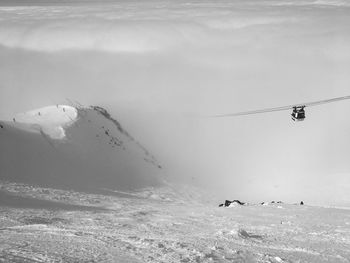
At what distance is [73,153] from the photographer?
168ft

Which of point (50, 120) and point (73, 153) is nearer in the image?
point (73, 153)

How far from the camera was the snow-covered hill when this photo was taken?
→ 42062 mm

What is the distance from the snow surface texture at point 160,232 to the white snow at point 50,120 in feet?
62.9

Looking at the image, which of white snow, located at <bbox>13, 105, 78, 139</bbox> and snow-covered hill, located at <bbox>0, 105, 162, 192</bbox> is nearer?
snow-covered hill, located at <bbox>0, 105, 162, 192</bbox>

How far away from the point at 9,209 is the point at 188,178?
117 feet

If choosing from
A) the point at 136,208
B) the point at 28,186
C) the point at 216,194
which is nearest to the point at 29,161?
the point at 28,186

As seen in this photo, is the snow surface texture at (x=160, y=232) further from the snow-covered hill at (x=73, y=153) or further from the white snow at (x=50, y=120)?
the white snow at (x=50, y=120)

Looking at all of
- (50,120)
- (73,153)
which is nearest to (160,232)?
(73,153)

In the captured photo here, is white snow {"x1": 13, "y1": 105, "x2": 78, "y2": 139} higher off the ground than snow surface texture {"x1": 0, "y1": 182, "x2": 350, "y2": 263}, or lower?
higher

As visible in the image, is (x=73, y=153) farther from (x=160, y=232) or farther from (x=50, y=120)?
(x=160, y=232)

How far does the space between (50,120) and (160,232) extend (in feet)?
131

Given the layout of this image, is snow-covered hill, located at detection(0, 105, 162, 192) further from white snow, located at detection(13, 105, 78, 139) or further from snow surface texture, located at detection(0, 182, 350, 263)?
snow surface texture, located at detection(0, 182, 350, 263)

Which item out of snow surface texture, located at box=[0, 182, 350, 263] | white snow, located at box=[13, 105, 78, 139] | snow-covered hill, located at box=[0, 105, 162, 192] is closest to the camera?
snow surface texture, located at box=[0, 182, 350, 263]

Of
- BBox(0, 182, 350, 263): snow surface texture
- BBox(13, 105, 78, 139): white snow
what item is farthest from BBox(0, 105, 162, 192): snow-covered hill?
BBox(0, 182, 350, 263): snow surface texture
